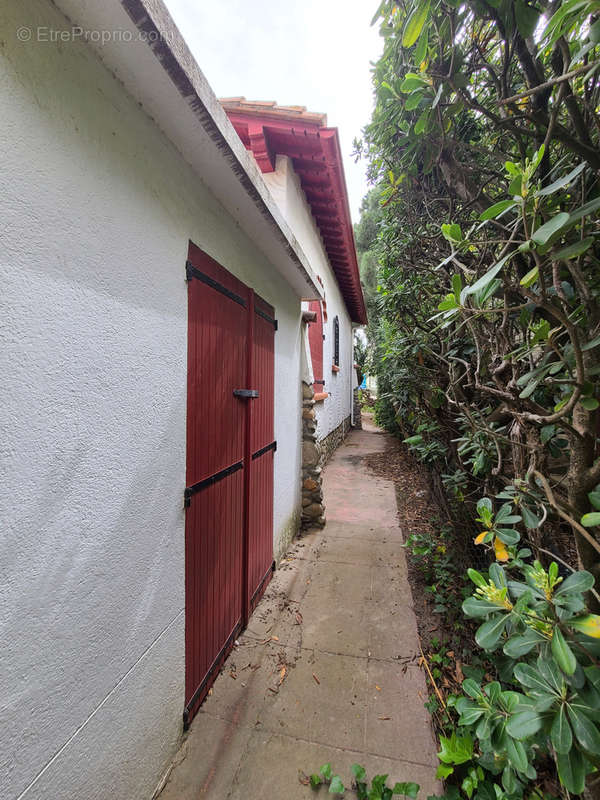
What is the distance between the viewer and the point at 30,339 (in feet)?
3.10

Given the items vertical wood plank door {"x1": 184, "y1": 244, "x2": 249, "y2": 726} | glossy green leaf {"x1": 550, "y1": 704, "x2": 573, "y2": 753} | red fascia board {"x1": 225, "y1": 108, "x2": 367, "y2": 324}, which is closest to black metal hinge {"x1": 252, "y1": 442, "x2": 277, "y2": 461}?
vertical wood plank door {"x1": 184, "y1": 244, "x2": 249, "y2": 726}

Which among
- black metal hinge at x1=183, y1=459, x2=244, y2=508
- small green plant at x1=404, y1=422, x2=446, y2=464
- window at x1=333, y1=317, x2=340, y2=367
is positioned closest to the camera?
black metal hinge at x1=183, y1=459, x2=244, y2=508

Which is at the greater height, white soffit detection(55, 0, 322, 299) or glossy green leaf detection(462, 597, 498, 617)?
white soffit detection(55, 0, 322, 299)

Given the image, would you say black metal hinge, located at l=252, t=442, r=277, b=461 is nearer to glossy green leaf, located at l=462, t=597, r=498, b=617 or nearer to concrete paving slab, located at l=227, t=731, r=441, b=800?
concrete paving slab, located at l=227, t=731, r=441, b=800

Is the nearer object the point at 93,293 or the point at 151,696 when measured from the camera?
the point at 93,293

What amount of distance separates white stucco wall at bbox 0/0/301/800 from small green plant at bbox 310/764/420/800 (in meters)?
0.74

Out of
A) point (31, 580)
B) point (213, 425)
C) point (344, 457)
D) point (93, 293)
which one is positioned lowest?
point (344, 457)

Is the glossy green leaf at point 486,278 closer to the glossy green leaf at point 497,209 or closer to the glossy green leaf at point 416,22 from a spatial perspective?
the glossy green leaf at point 497,209

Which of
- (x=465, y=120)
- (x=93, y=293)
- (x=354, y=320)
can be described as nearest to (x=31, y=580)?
(x=93, y=293)

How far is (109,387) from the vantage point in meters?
1.22

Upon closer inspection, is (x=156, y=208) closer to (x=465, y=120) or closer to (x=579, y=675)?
(x=579, y=675)

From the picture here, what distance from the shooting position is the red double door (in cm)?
181

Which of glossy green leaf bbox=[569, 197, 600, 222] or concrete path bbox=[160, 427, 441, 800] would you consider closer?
glossy green leaf bbox=[569, 197, 600, 222]

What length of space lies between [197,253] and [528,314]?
5.48 feet
